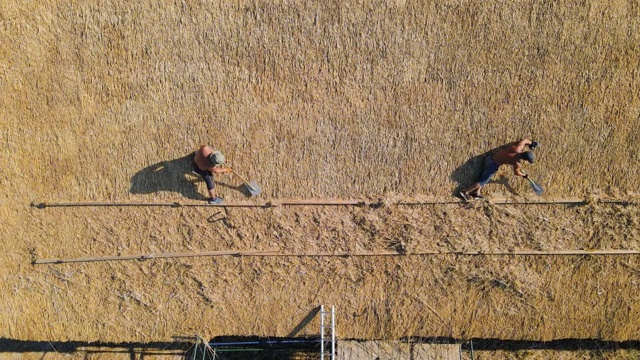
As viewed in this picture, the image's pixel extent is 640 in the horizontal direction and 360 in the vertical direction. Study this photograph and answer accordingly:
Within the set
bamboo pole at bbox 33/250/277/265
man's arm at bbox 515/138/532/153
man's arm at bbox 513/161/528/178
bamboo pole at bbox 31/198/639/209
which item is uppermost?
man's arm at bbox 515/138/532/153

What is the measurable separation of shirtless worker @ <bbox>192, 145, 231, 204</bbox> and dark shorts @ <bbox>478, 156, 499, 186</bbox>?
420cm

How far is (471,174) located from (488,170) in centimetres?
31

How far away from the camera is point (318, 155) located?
645 centimetres

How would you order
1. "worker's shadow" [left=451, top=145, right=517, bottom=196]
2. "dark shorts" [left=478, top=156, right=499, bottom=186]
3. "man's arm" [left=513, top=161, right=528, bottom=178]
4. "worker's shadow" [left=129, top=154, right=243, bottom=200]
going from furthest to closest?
"worker's shadow" [left=129, top=154, right=243, bottom=200], "worker's shadow" [left=451, top=145, right=517, bottom=196], "dark shorts" [left=478, top=156, right=499, bottom=186], "man's arm" [left=513, top=161, right=528, bottom=178]

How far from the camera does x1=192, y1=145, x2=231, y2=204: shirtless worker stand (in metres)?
5.91

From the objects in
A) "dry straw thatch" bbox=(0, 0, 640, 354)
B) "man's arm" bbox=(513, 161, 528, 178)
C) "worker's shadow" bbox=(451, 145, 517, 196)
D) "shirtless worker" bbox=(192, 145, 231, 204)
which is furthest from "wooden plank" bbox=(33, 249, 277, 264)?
"man's arm" bbox=(513, 161, 528, 178)

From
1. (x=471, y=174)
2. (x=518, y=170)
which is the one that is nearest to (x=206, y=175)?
(x=471, y=174)

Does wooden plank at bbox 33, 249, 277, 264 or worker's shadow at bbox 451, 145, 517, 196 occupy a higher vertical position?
worker's shadow at bbox 451, 145, 517, 196

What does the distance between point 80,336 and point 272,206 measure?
4090 millimetres

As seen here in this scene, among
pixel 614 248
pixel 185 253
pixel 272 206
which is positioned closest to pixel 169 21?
pixel 272 206

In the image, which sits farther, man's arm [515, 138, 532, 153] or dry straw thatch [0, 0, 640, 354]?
dry straw thatch [0, 0, 640, 354]

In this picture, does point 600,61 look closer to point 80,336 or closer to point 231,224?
point 231,224

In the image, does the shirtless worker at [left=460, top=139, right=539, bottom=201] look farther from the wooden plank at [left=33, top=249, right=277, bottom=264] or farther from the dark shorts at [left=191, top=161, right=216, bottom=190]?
the dark shorts at [left=191, top=161, right=216, bottom=190]

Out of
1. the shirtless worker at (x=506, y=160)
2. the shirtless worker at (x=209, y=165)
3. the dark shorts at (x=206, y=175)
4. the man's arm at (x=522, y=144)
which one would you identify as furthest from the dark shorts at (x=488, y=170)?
the dark shorts at (x=206, y=175)
